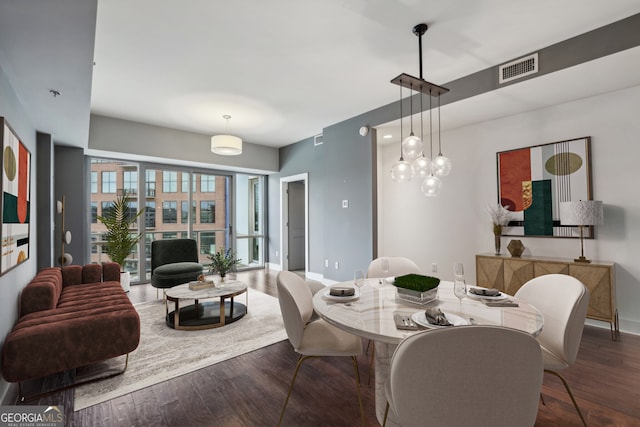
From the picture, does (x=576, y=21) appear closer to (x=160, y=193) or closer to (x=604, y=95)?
(x=604, y=95)

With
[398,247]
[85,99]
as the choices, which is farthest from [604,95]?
[85,99]

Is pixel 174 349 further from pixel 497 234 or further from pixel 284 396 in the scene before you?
pixel 497 234

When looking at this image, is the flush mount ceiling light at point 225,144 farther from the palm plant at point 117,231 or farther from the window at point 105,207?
the window at point 105,207

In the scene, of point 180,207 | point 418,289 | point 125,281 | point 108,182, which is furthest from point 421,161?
point 108,182

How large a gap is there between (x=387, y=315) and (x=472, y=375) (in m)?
0.65

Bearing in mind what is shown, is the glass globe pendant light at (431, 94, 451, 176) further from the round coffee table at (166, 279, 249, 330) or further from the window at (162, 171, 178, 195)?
the window at (162, 171, 178, 195)

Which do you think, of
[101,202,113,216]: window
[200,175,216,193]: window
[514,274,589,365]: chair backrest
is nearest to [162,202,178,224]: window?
[200,175,216,193]: window

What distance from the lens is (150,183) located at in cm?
559

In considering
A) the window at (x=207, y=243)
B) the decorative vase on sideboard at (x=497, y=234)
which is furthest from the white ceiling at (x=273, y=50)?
the window at (x=207, y=243)

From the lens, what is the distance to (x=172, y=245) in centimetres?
480

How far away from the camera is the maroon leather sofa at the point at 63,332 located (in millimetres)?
1944

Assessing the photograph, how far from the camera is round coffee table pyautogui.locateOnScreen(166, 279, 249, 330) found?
10.6 feet

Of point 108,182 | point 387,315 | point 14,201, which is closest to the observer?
point 387,315

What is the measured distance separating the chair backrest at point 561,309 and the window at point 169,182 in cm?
576
